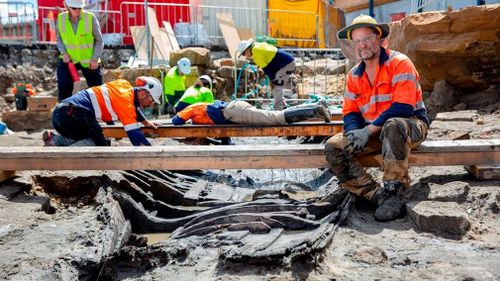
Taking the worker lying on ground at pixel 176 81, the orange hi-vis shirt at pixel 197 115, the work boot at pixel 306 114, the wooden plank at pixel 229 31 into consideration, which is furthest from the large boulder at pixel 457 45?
the wooden plank at pixel 229 31

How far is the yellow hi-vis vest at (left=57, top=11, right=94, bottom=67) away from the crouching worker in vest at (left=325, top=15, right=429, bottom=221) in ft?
12.6

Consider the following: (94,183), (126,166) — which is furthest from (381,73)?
(94,183)

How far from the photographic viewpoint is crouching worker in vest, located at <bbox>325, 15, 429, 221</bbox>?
3512mm

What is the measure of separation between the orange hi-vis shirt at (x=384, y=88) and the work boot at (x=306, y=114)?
2.09 metres

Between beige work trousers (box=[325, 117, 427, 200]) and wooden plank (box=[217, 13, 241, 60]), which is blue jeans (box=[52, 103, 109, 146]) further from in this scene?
wooden plank (box=[217, 13, 241, 60])

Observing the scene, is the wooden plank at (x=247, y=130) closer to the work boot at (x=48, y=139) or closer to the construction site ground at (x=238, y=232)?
the construction site ground at (x=238, y=232)

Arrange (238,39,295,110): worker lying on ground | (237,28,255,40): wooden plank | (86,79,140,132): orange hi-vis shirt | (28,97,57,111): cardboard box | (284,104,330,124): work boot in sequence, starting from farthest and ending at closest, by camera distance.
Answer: (237,28,255,40): wooden plank, (28,97,57,111): cardboard box, (238,39,295,110): worker lying on ground, (284,104,330,124): work boot, (86,79,140,132): orange hi-vis shirt

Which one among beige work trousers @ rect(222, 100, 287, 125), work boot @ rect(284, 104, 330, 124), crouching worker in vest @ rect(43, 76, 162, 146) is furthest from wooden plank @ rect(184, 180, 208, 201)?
Answer: work boot @ rect(284, 104, 330, 124)

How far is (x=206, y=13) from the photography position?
55.6 feet

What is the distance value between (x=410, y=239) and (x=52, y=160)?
2734mm

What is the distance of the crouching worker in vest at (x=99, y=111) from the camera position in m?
4.98

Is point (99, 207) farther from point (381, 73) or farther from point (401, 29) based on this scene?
point (401, 29)

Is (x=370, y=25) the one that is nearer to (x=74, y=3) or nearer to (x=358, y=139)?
(x=358, y=139)

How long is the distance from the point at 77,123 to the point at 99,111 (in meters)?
0.26
